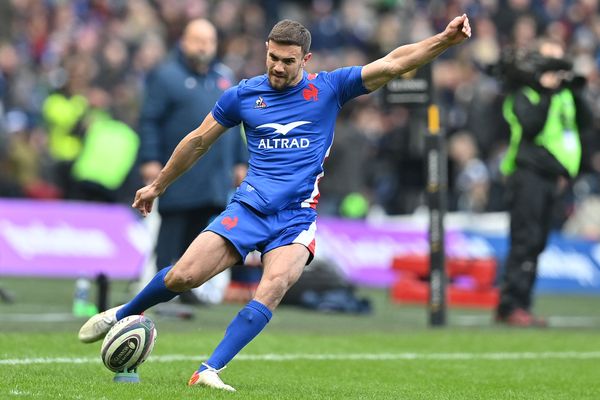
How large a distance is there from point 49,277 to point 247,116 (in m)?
10.4

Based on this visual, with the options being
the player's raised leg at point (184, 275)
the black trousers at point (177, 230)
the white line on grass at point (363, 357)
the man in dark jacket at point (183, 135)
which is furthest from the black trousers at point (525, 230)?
the player's raised leg at point (184, 275)

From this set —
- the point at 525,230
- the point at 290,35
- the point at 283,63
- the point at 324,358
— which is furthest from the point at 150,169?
the point at 290,35

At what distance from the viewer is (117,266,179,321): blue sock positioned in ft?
28.6

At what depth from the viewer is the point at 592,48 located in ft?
88.3

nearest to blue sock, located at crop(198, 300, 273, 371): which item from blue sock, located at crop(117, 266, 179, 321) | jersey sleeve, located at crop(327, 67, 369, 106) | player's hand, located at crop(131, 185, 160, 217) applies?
blue sock, located at crop(117, 266, 179, 321)

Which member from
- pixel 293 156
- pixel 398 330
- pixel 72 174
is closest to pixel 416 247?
pixel 72 174

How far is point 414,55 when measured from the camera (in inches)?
341

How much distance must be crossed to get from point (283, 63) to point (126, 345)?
1.99 meters

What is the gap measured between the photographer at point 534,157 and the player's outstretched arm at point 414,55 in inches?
242

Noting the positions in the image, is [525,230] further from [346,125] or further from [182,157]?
[346,125]

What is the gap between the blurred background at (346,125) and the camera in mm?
19375

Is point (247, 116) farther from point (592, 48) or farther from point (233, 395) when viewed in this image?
point (592, 48)

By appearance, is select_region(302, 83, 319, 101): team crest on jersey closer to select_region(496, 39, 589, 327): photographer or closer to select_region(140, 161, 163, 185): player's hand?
select_region(140, 161, 163, 185): player's hand

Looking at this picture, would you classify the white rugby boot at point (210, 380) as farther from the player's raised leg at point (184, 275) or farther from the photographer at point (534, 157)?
the photographer at point (534, 157)
